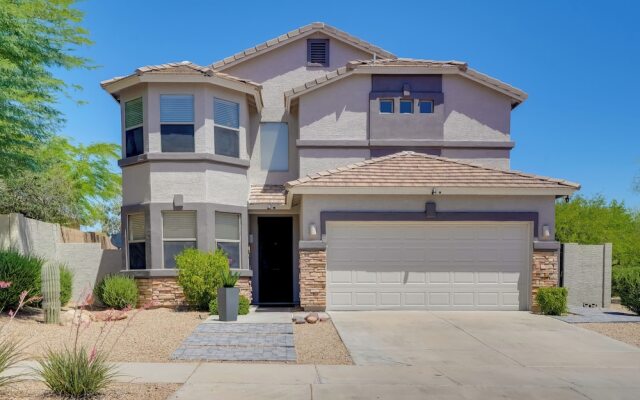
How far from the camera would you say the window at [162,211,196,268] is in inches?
526

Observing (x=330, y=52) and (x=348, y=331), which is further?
(x=330, y=52)

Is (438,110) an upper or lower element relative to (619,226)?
upper

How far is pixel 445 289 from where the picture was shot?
41.1 ft

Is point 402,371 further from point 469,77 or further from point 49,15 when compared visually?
point 49,15

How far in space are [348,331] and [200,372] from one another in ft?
12.9

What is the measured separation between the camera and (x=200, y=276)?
1227cm

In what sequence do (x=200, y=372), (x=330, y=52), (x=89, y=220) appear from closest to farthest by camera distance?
(x=200, y=372) → (x=330, y=52) → (x=89, y=220)

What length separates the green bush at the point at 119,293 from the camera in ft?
40.7

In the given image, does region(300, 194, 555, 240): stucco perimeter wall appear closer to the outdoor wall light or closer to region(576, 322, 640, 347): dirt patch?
the outdoor wall light

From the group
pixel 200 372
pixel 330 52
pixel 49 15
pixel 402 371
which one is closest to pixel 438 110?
pixel 330 52

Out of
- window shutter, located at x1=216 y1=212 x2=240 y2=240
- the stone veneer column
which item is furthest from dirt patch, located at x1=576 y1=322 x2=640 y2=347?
window shutter, located at x1=216 y1=212 x2=240 y2=240

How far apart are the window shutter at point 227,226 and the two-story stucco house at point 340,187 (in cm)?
3

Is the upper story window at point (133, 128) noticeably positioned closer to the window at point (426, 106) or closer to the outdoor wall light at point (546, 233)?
the window at point (426, 106)

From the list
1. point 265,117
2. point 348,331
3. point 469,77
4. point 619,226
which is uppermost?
point 469,77
